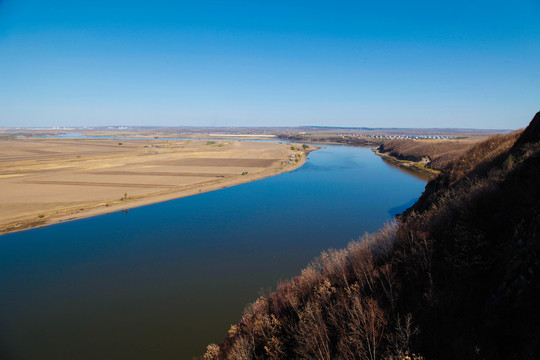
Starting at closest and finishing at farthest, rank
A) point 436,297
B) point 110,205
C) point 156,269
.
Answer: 1. point 436,297
2. point 156,269
3. point 110,205

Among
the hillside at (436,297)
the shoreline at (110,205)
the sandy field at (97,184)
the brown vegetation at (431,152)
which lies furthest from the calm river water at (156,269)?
the brown vegetation at (431,152)

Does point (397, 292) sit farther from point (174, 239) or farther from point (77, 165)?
point (77, 165)

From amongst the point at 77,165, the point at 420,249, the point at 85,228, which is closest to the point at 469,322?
the point at 420,249

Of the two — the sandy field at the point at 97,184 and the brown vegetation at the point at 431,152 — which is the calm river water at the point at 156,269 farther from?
the brown vegetation at the point at 431,152

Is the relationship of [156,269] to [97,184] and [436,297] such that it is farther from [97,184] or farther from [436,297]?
[97,184]

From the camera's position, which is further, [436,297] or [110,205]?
[110,205]

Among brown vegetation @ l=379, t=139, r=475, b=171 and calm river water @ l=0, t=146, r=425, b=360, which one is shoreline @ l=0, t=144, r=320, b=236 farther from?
brown vegetation @ l=379, t=139, r=475, b=171

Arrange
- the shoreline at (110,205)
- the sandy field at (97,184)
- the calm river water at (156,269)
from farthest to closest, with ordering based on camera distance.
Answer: the sandy field at (97,184)
the shoreline at (110,205)
the calm river water at (156,269)

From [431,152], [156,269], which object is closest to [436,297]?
[156,269]

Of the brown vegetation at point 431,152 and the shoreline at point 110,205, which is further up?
the brown vegetation at point 431,152
